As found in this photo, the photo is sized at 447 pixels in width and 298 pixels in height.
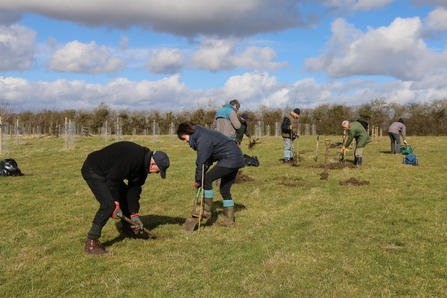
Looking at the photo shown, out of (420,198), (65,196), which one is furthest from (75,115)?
(420,198)

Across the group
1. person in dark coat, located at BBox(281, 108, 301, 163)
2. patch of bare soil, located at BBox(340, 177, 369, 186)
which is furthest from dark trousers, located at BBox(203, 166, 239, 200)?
person in dark coat, located at BBox(281, 108, 301, 163)

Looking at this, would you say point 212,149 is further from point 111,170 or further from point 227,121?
point 227,121

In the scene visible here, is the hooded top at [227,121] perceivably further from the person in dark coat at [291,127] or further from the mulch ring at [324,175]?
the person in dark coat at [291,127]

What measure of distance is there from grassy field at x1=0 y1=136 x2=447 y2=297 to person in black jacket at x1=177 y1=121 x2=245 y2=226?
53cm

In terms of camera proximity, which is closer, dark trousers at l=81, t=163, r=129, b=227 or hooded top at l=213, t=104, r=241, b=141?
dark trousers at l=81, t=163, r=129, b=227

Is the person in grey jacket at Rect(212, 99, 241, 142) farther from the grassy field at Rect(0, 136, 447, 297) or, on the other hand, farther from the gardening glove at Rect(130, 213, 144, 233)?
the gardening glove at Rect(130, 213, 144, 233)

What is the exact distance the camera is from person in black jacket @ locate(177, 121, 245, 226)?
19.9 feet

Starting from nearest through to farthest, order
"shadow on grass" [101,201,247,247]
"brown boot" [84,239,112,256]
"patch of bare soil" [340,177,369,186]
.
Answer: "brown boot" [84,239,112,256], "shadow on grass" [101,201,247,247], "patch of bare soil" [340,177,369,186]

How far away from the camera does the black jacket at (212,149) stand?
6.08 meters

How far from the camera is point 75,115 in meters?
62.1

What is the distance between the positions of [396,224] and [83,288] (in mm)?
5290

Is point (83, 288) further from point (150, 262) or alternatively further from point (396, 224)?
point (396, 224)

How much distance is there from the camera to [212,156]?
6.39 m

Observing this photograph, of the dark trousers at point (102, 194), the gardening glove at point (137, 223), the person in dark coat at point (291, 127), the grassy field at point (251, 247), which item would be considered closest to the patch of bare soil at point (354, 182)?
the grassy field at point (251, 247)
